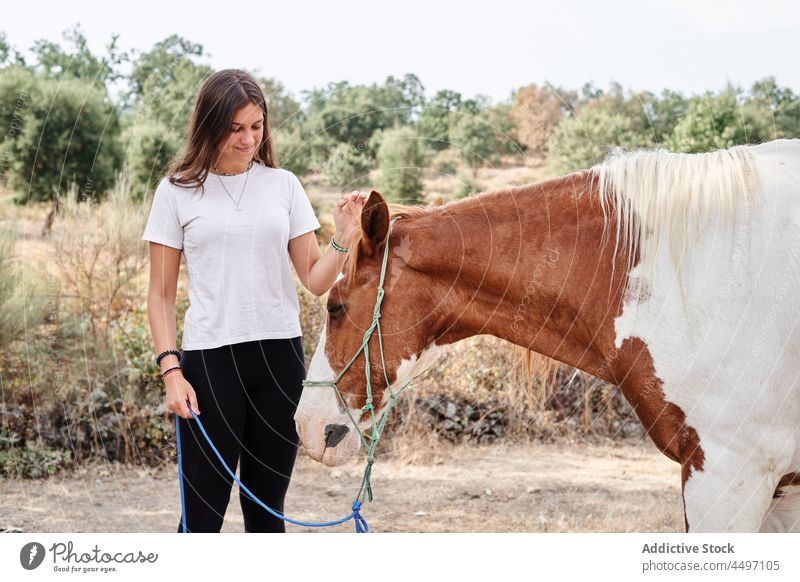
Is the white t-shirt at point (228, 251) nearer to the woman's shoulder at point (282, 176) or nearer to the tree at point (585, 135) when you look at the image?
the woman's shoulder at point (282, 176)

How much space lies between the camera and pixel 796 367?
1960mm

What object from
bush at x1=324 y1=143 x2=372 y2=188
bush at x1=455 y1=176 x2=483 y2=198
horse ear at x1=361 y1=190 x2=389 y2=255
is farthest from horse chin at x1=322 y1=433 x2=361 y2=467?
bush at x1=324 y1=143 x2=372 y2=188

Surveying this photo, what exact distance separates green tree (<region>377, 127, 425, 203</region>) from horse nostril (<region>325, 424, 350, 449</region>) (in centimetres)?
596

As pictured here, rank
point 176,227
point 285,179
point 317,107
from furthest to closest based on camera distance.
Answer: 1. point 317,107
2. point 285,179
3. point 176,227

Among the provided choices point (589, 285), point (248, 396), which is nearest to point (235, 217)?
point (248, 396)

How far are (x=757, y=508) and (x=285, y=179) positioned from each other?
179cm

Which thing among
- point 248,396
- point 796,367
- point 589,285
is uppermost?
point 589,285

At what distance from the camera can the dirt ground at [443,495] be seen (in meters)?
4.65

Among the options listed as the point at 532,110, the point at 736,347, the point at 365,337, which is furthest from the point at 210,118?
the point at 532,110

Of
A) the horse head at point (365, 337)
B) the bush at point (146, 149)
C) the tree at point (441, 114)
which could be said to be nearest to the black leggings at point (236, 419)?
the horse head at point (365, 337)

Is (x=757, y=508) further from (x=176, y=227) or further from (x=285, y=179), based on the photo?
(x=176, y=227)

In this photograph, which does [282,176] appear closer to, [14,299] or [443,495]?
[443,495]

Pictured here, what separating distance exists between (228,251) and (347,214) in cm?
42

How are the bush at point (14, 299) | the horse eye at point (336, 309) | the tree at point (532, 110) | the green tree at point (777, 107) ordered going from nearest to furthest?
the horse eye at point (336, 309) → the bush at point (14, 299) → the tree at point (532, 110) → the green tree at point (777, 107)
